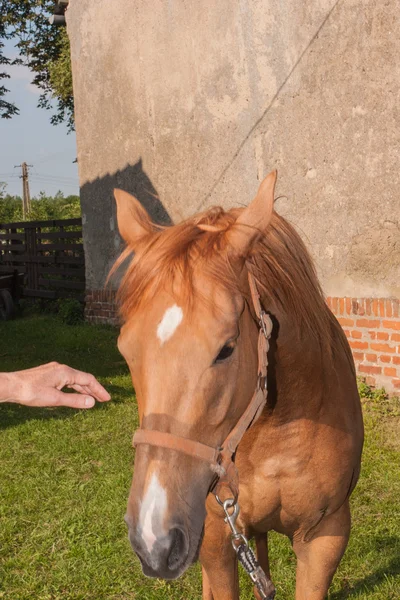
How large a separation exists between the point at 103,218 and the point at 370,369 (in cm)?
640

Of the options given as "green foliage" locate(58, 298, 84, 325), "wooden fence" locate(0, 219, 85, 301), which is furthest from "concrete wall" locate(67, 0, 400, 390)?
"wooden fence" locate(0, 219, 85, 301)

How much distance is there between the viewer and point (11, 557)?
157 inches

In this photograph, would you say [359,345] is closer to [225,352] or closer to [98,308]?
[225,352]

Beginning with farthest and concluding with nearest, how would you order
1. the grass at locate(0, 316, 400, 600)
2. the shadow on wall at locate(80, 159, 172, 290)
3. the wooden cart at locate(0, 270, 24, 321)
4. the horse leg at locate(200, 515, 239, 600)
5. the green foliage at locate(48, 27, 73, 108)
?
the green foliage at locate(48, 27, 73, 108) → the wooden cart at locate(0, 270, 24, 321) → the shadow on wall at locate(80, 159, 172, 290) → the grass at locate(0, 316, 400, 600) → the horse leg at locate(200, 515, 239, 600)

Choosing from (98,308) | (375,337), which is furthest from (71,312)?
(375,337)

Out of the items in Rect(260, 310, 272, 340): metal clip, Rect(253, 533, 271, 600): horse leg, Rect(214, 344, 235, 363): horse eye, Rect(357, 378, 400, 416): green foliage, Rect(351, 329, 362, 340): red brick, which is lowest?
Rect(357, 378, 400, 416): green foliage

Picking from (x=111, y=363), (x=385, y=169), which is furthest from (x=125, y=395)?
(x=385, y=169)

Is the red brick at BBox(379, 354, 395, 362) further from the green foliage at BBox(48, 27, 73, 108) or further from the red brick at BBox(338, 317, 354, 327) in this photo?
the green foliage at BBox(48, 27, 73, 108)

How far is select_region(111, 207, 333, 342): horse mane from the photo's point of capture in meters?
1.83

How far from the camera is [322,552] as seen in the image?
2.54 metres

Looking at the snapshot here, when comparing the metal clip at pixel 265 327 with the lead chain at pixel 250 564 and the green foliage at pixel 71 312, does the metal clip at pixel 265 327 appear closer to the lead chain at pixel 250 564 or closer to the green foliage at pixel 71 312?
the lead chain at pixel 250 564

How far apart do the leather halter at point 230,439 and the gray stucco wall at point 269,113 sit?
2.93 metres

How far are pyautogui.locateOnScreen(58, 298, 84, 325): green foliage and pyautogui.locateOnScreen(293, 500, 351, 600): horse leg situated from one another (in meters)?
9.58

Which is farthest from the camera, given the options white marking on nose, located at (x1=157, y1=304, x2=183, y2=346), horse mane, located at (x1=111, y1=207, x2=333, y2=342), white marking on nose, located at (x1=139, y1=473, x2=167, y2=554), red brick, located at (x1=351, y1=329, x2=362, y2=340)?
red brick, located at (x1=351, y1=329, x2=362, y2=340)
